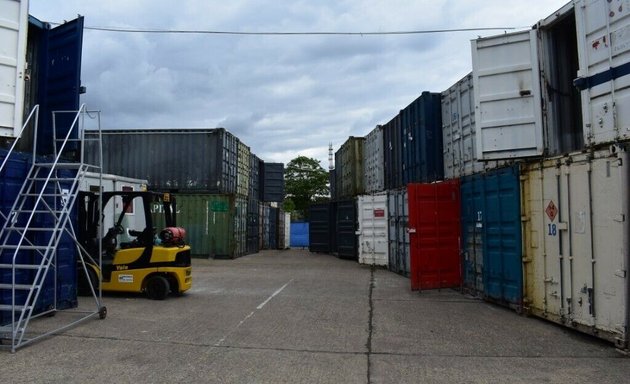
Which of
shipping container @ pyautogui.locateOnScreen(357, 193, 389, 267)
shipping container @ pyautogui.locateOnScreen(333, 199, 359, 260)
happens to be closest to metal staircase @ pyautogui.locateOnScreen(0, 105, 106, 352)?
shipping container @ pyautogui.locateOnScreen(357, 193, 389, 267)

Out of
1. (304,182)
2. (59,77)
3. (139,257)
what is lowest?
(139,257)

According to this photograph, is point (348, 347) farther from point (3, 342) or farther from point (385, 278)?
point (385, 278)

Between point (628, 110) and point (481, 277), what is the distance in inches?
186

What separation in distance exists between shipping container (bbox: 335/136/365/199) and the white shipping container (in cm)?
935

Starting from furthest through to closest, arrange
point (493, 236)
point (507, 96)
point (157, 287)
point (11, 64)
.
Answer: point (157, 287)
point (493, 236)
point (507, 96)
point (11, 64)

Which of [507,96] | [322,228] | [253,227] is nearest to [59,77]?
[507,96]

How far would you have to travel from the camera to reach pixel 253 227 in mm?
25031

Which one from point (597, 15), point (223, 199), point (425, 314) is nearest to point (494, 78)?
point (597, 15)

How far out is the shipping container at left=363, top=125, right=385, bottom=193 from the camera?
17.6m

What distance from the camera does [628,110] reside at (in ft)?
19.3

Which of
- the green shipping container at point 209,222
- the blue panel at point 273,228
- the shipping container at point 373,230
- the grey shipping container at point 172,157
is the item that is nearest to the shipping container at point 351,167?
the shipping container at point 373,230

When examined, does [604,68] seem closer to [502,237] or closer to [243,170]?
[502,237]

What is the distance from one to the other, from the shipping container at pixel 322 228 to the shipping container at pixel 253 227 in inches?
115

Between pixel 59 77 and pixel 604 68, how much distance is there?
8.41 metres
